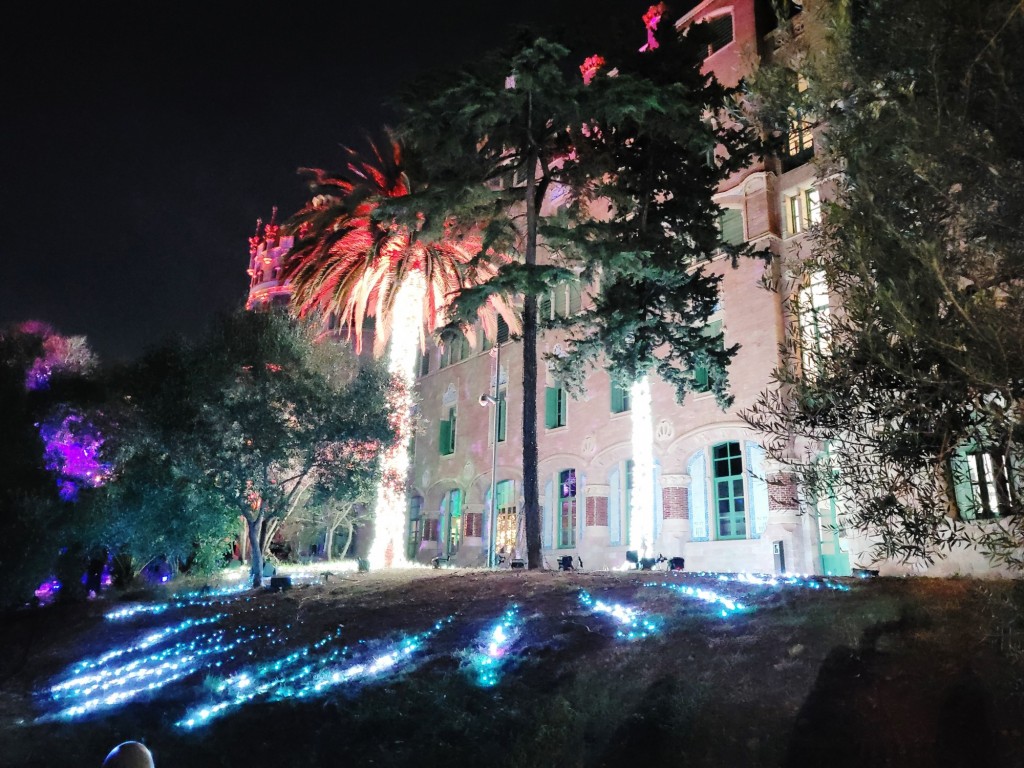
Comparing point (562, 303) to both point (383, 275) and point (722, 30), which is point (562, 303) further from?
point (722, 30)

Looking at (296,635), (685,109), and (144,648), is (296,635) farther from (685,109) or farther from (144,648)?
Answer: (685,109)

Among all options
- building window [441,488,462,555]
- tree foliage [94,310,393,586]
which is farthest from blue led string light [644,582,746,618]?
building window [441,488,462,555]

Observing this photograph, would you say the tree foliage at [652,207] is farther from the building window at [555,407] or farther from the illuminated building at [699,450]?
the building window at [555,407]

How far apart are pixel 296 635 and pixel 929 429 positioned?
9.78 m

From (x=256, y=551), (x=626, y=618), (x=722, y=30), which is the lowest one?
(x=626, y=618)

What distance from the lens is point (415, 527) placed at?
32.1 meters

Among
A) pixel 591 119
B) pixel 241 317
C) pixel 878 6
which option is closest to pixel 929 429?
pixel 878 6

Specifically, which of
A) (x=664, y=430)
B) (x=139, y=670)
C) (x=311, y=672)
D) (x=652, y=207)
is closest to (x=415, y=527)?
(x=664, y=430)

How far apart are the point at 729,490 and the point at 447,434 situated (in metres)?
15.5

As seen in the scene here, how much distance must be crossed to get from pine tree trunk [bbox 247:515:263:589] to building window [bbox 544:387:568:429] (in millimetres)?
11247

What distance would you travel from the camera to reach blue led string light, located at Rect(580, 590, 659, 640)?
8.15m

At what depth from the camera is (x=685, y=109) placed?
520 inches

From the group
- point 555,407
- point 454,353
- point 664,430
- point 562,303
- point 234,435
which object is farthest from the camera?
point 454,353

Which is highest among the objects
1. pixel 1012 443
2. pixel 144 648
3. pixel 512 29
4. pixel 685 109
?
pixel 512 29
